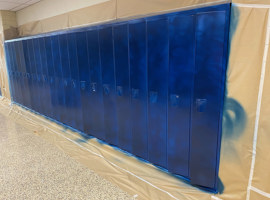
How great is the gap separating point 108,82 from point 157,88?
0.79m

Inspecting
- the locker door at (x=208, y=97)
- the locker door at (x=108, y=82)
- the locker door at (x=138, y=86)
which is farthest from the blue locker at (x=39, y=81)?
the locker door at (x=208, y=97)

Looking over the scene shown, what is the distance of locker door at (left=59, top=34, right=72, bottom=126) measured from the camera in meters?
3.14

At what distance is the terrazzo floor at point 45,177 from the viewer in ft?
6.16

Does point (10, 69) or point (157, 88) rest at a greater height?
point (10, 69)

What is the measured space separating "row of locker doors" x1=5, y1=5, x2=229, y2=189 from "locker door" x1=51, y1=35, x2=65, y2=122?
35 millimetres

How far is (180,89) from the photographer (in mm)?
1880

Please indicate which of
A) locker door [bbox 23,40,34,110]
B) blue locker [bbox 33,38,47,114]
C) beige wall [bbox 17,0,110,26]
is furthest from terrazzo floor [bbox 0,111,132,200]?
beige wall [bbox 17,0,110,26]

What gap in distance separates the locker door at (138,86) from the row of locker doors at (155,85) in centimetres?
1

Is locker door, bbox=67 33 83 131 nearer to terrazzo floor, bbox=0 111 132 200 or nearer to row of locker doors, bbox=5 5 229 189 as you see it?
row of locker doors, bbox=5 5 229 189

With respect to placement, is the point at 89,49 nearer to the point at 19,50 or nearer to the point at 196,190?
the point at 196,190

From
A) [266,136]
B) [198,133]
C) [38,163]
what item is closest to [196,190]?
[198,133]

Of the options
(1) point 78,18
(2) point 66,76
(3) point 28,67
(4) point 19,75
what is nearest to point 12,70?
(4) point 19,75

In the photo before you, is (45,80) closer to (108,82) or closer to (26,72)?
(26,72)

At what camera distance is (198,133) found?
183cm
